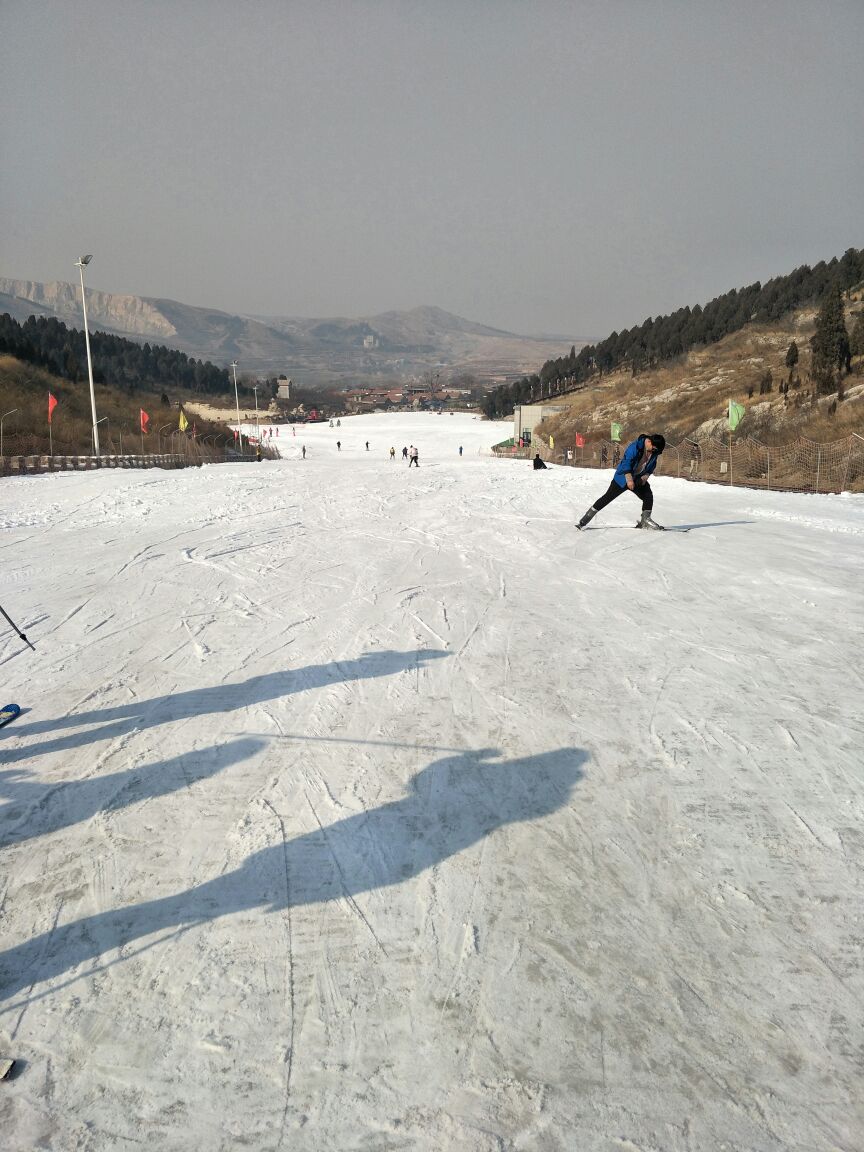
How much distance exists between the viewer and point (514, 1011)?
8.18ft

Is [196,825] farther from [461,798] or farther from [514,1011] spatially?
[514,1011]

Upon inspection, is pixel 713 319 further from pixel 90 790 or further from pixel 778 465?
pixel 90 790

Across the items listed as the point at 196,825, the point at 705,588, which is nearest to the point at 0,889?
the point at 196,825

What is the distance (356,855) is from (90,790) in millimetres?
1686

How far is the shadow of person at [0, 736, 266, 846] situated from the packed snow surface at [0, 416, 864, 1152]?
2 cm

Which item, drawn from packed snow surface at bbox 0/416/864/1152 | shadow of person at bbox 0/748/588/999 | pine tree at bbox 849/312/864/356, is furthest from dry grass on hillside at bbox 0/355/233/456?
shadow of person at bbox 0/748/588/999

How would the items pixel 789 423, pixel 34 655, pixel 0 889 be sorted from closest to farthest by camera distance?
pixel 0 889, pixel 34 655, pixel 789 423

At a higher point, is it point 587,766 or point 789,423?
point 789,423

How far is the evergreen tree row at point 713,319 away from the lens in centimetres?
7262

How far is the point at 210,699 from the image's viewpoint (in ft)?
16.9

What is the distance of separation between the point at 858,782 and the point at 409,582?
5.78 metres

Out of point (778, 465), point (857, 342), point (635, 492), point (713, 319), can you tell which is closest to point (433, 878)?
point (635, 492)

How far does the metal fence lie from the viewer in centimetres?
2031

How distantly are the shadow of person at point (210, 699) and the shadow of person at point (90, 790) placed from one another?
0.49m
